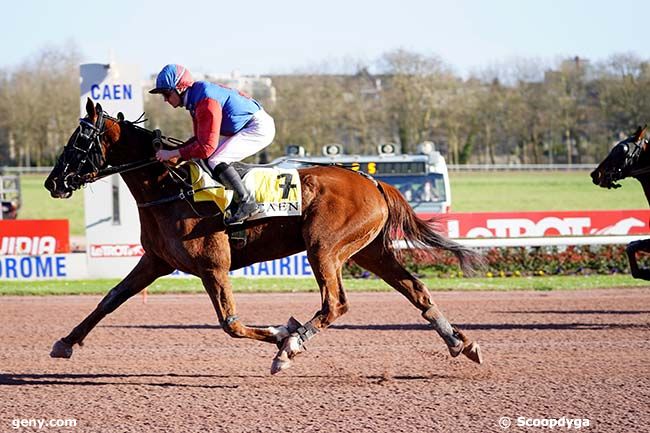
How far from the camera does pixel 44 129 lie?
47688mm

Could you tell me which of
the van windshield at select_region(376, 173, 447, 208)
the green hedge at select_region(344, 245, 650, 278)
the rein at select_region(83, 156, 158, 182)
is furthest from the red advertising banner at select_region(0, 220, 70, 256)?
the rein at select_region(83, 156, 158, 182)

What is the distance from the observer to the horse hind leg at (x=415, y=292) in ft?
23.5

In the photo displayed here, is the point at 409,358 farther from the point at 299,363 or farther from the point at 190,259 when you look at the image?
the point at 190,259

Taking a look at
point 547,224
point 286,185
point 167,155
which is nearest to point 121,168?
point 167,155

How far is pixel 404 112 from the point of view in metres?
48.3

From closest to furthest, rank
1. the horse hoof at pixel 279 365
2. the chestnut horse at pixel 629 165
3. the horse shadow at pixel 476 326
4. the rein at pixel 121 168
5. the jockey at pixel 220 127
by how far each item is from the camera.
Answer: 1. the horse hoof at pixel 279 365
2. the jockey at pixel 220 127
3. the rein at pixel 121 168
4. the chestnut horse at pixel 629 165
5. the horse shadow at pixel 476 326

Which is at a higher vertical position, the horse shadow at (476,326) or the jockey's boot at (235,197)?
the jockey's boot at (235,197)

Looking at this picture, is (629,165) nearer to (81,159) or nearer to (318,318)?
(318,318)

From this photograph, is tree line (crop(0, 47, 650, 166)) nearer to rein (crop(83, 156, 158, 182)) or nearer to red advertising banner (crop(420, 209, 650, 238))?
red advertising banner (crop(420, 209, 650, 238))

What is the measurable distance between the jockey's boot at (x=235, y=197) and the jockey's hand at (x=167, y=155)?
0.32 meters

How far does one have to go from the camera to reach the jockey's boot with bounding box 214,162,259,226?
6891mm

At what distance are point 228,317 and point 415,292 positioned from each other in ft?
5.34

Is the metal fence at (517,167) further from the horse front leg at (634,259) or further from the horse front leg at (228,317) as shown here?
the horse front leg at (228,317)

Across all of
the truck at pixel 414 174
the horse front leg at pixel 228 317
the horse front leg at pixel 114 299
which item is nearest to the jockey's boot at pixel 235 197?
the horse front leg at pixel 228 317
